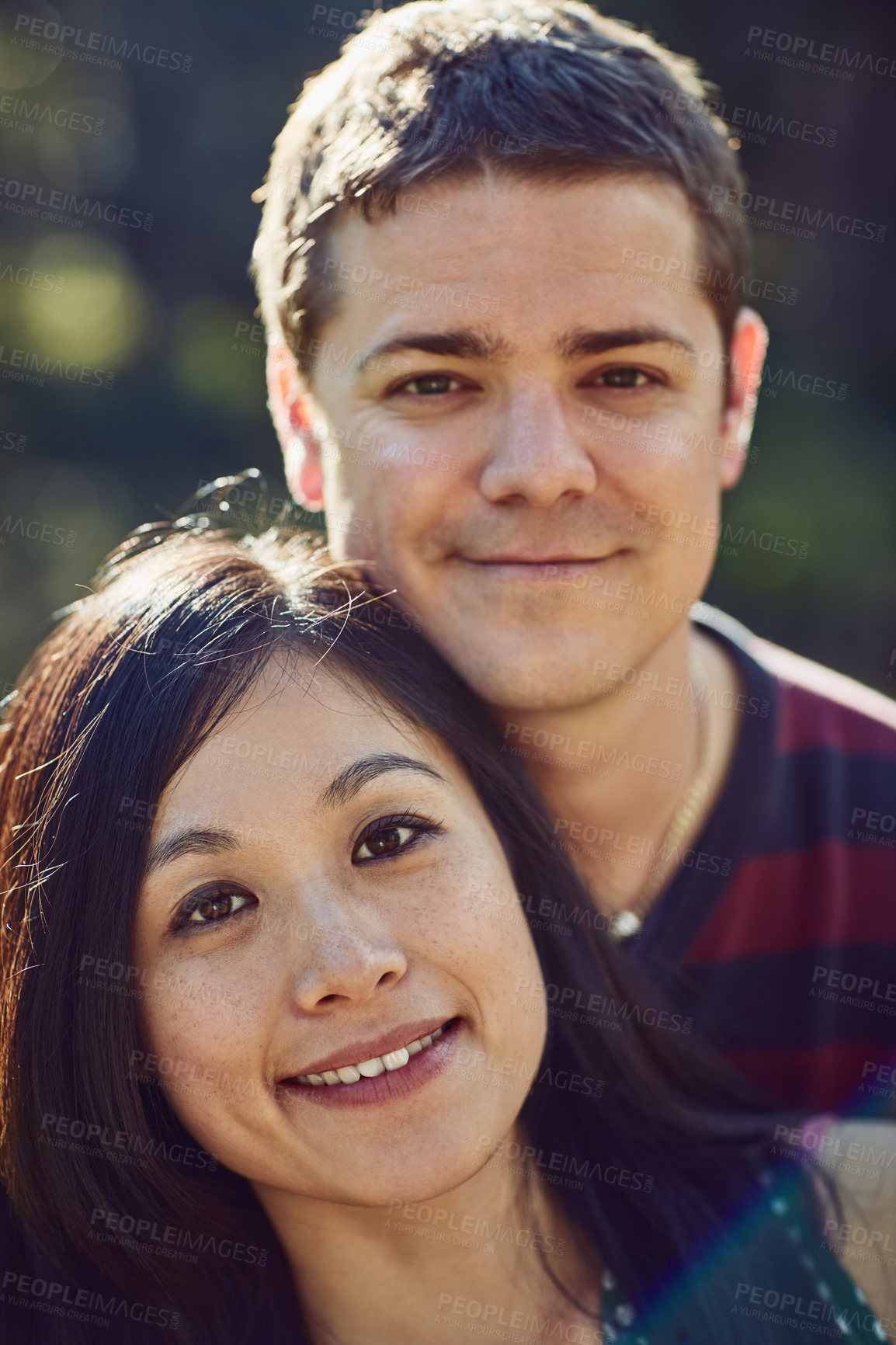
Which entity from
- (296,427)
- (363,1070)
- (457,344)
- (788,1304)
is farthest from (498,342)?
(788,1304)

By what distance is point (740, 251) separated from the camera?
271 cm

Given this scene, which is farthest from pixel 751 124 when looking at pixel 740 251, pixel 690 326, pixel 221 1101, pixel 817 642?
pixel 221 1101

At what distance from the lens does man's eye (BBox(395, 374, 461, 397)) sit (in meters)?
2.34

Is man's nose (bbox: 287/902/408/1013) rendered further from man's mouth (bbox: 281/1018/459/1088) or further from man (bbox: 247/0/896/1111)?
man (bbox: 247/0/896/1111)

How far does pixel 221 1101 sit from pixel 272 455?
18.4ft

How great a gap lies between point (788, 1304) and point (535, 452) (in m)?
1.52

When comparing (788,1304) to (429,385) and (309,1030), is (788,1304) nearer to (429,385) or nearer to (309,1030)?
(309,1030)

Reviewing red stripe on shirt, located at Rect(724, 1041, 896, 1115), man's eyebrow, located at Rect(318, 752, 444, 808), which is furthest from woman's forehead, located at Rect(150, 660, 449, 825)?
red stripe on shirt, located at Rect(724, 1041, 896, 1115)

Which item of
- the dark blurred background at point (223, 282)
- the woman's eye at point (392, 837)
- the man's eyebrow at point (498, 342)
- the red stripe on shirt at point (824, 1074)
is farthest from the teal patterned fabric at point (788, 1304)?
the dark blurred background at point (223, 282)

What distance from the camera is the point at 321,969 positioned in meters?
1.69

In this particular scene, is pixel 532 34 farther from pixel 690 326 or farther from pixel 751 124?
pixel 751 124

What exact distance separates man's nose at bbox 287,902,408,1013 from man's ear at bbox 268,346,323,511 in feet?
4.14

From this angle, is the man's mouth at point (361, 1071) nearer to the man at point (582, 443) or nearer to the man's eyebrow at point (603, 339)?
the man at point (582, 443)

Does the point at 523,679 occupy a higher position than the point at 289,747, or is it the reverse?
the point at 289,747
